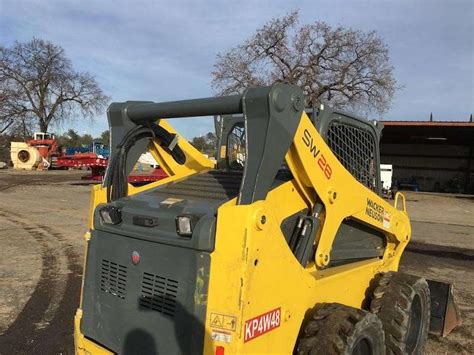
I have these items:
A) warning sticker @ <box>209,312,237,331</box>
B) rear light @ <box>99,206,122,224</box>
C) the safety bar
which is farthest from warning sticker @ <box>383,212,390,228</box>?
rear light @ <box>99,206,122,224</box>

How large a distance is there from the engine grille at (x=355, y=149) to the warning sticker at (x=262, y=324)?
4.77 feet

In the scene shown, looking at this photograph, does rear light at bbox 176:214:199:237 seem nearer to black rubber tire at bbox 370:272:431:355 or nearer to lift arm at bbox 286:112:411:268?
lift arm at bbox 286:112:411:268

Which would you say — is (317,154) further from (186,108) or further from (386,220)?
(386,220)

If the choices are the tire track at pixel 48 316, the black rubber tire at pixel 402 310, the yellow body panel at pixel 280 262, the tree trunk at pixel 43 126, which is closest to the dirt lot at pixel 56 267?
the tire track at pixel 48 316

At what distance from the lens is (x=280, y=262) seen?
2.84 metres

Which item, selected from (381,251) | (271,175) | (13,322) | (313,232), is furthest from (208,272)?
(13,322)

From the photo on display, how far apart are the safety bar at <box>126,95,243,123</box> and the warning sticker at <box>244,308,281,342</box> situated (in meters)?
1.16

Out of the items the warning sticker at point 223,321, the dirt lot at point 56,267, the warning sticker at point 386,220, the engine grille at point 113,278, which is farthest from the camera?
the dirt lot at point 56,267

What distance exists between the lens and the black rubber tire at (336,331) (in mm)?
2979

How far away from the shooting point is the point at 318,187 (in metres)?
3.13

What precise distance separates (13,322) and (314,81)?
3194 cm

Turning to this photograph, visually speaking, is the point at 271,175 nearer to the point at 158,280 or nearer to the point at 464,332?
the point at 158,280

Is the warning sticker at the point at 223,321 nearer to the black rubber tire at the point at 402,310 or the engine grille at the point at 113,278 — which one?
the engine grille at the point at 113,278

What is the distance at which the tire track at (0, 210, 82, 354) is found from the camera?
4.60 metres
